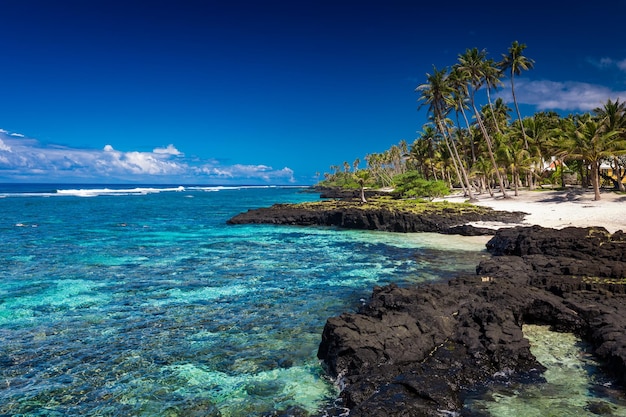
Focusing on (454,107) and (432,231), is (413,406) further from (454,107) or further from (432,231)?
(454,107)

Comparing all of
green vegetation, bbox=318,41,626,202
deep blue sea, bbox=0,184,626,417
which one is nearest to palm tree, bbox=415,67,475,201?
green vegetation, bbox=318,41,626,202

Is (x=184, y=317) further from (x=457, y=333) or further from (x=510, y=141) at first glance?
(x=510, y=141)

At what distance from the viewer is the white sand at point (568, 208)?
31.8m

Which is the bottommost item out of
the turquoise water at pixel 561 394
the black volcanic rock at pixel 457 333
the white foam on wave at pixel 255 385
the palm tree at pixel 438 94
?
the white foam on wave at pixel 255 385

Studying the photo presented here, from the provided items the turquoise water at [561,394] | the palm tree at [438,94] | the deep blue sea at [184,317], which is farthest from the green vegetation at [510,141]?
the turquoise water at [561,394]

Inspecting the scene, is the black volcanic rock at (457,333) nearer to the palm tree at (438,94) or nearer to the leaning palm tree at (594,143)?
the leaning palm tree at (594,143)

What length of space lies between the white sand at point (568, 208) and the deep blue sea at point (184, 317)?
8925 mm

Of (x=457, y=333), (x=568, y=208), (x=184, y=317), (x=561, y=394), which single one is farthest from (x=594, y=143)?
(x=184, y=317)

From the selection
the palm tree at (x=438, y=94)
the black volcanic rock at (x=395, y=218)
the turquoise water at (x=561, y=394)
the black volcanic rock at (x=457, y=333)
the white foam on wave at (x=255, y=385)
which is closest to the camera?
the turquoise water at (x=561, y=394)

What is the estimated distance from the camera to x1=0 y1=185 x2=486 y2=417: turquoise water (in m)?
8.96

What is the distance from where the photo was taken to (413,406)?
7.39 metres

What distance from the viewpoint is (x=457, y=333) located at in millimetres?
10914

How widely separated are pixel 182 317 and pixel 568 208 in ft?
125

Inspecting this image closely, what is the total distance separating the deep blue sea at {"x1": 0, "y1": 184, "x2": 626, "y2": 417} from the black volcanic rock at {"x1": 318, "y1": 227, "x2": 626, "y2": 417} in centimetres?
86
